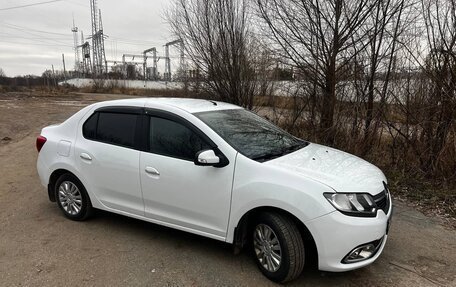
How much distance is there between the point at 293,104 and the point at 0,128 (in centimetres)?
1044

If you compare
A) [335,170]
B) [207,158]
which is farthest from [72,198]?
[335,170]

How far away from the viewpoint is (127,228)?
457 cm

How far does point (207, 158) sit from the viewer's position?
11.3ft

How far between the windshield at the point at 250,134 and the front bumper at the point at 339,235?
0.84 m

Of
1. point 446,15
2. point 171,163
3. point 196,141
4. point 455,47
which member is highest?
point 446,15

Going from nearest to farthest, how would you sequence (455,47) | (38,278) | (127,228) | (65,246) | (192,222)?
(38,278), (192,222), (65,246), (127,228), (455,47)

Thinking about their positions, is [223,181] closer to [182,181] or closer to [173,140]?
[182,181]

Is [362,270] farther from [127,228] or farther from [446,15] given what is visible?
[446,15]

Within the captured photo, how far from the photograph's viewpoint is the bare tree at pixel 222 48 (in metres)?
9.59

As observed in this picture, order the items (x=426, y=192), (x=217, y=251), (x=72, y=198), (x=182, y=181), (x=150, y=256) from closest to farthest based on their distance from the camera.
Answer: (x=182, y=181), (x=150, y=256), (x=217, y=251), (x=72, y=198), (x=426, y=192)

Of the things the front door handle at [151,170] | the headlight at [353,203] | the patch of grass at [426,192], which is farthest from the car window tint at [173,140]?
the patch of grass at [426,192]

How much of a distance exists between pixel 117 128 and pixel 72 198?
118 cm

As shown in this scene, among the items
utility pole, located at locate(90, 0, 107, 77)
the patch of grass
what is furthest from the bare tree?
utility pole, located at locate(90, 0, 107, 77)

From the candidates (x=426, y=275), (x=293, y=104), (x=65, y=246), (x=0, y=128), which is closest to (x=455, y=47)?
(x=293, y=104)
